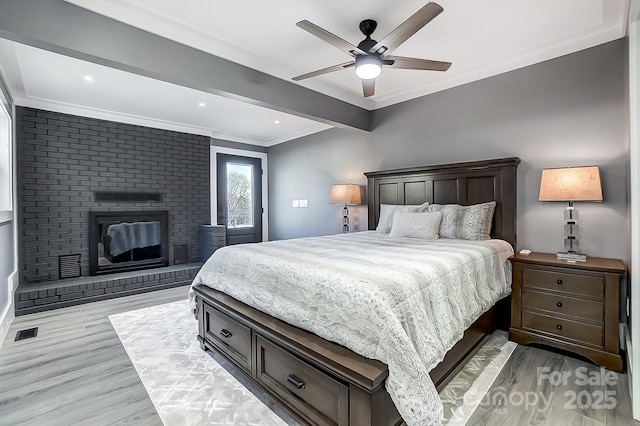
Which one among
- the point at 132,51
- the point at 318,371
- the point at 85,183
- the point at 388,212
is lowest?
the point at 318,371

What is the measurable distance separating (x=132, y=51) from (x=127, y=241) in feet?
11.0

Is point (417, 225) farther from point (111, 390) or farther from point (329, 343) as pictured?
point (111, 390)

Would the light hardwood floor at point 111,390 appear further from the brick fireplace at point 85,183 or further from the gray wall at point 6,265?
the brick fireplace at point 85,183

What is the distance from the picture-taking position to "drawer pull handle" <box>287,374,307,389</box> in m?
1.62

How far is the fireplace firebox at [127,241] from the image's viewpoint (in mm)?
4508

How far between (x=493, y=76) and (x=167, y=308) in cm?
464

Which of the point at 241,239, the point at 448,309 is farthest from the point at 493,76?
the point at 241,239

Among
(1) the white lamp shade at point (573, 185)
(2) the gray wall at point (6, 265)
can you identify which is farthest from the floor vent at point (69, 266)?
(1) the white lamp shade at point (573, 185)

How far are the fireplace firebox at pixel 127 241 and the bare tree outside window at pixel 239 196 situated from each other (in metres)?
1.29

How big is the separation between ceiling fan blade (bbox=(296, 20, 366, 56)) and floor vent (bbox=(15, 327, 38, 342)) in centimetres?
378

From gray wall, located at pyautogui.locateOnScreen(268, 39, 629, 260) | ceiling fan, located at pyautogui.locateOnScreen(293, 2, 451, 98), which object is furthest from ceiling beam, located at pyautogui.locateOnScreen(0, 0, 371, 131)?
gray wall, located at pyautogui.locateOnScreen(268, 39, 629, 260)

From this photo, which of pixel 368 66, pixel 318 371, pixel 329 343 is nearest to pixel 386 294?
pixel 329 343

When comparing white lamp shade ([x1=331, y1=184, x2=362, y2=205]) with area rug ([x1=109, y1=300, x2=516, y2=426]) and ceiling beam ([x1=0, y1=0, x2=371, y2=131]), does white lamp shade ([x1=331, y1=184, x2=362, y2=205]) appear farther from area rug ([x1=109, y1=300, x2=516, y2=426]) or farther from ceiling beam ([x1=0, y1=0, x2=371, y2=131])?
area rug ([x1=109, y1=300, x2=516, y2=426])

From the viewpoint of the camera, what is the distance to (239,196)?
6.26 metres
